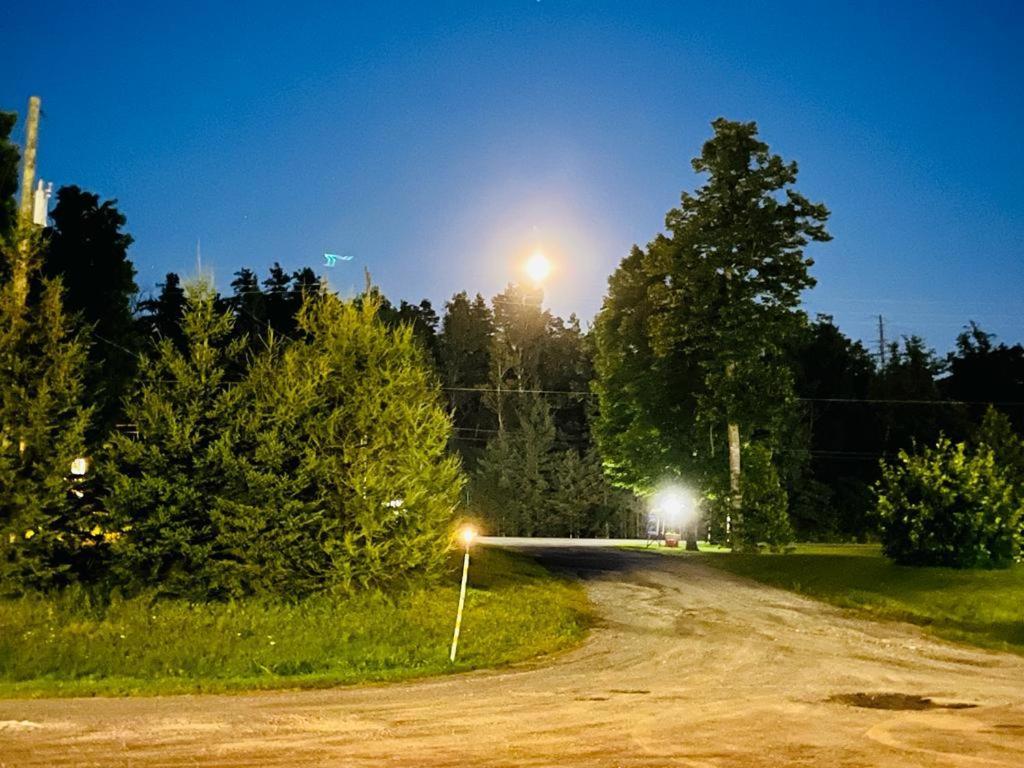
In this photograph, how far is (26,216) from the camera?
18.8 meters

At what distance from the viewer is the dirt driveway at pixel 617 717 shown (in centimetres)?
880

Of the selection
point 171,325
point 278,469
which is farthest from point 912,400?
point 278,469

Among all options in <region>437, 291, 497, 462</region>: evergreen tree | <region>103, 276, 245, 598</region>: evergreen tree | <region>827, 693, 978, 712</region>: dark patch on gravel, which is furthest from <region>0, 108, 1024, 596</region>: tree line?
<region>827, 693, 978, 712</region>: dark patch on gravel

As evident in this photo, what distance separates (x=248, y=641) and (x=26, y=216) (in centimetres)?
941

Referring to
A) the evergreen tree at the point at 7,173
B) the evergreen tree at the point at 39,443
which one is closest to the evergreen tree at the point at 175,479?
the evergreen tree at the point at 39,443

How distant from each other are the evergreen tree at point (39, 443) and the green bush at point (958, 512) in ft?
70.2

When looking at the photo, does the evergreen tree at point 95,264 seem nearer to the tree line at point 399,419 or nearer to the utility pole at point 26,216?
the tree line at point 399,419

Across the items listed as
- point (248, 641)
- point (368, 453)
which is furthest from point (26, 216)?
point (248, 641)

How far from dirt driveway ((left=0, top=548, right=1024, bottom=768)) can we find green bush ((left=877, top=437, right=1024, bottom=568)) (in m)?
9.65

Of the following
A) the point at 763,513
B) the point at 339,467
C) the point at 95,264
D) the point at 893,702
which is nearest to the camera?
the point at 893,702

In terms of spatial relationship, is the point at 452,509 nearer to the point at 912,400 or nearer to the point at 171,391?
the point at 171,391

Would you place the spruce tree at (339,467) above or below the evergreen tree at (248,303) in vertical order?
below

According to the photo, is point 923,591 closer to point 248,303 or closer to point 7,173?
point 7,173

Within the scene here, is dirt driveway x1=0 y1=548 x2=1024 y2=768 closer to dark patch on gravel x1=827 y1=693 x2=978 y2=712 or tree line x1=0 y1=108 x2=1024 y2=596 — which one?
dark patch on gravel x1=827 y1=693 x2=978 y2=712
